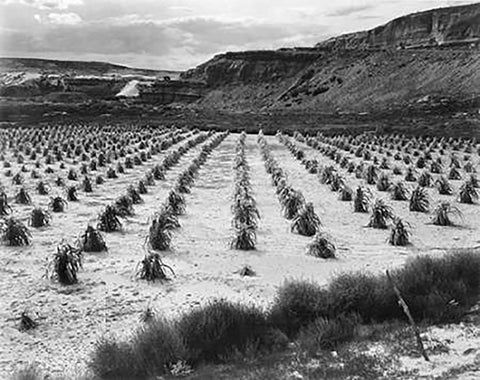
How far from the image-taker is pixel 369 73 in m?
84.7

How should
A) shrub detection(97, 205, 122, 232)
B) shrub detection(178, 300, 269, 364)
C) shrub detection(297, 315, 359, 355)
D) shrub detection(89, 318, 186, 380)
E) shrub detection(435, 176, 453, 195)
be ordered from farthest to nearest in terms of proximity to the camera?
1. shrub detection(435, 176, 453, 195)
2. shrub detection(97, 205, 122, 232)
3. shrub detection(297, 315, 359, 355)
4. shrub detection(178, 300, 269, 364)
5. shrub detection(89, 318, 186, 380)

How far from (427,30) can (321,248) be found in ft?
414

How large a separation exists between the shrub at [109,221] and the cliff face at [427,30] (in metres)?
103

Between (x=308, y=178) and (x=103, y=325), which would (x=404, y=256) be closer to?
(x=103, y=325)

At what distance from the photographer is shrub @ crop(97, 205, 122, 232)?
44.1ft

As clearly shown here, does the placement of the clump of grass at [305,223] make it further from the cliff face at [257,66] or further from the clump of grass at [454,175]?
the cliff face at [257,66]

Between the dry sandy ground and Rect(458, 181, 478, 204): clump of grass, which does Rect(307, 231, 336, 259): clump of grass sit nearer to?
the dry sandy ground

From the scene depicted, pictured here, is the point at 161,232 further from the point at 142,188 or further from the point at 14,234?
the point at 142,188

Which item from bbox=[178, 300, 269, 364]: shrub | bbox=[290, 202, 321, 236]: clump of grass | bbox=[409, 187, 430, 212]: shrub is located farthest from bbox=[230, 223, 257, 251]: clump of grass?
bbox=[409, 187, 430, 212]: shrub

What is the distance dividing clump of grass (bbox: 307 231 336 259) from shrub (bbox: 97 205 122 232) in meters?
4.39

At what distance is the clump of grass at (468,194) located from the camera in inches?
695

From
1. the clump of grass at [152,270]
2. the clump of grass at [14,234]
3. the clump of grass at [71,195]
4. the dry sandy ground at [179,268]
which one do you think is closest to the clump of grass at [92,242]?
the dry sandy ground at [179,268]

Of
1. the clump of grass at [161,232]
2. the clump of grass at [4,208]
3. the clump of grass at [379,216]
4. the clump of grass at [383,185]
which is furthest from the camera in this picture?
the clump of grass at [383,185]

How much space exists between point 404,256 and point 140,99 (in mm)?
91771
